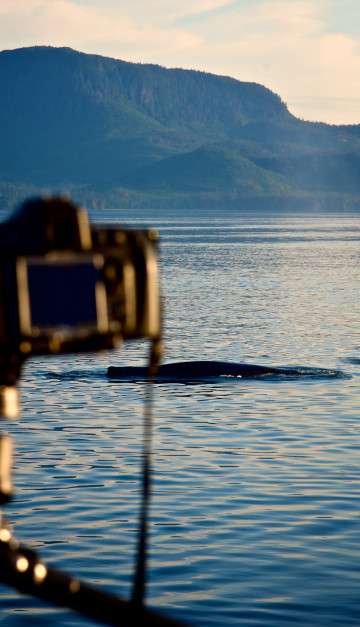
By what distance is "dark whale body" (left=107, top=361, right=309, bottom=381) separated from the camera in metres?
37.4

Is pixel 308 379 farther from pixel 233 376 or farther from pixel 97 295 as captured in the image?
pixel 97 295

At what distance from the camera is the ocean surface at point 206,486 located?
601 inches

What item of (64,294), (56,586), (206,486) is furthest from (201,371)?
(64,294)

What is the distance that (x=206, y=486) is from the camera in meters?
21.6

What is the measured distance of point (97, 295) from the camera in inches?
138

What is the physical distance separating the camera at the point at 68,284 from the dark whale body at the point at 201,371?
33.5 metres

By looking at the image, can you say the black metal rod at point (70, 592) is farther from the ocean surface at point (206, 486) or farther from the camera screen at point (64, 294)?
the ocean surface at point (206, 486)

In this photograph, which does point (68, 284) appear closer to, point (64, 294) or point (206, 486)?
point (64, 294)

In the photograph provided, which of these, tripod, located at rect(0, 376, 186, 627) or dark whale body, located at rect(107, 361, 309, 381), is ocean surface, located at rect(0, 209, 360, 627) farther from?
tripod, located at rect(0, 376, 186, 627)

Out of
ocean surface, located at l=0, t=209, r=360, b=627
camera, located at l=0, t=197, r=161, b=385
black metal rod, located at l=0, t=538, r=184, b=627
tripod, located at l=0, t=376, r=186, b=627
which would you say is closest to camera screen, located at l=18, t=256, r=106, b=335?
camera, located at l=0, t=197, r=161, b=385

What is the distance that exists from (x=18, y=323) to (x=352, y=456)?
2199 cm

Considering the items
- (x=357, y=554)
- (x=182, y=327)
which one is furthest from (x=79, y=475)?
(x=182, y=327)

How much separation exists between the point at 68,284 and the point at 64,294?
4 cm

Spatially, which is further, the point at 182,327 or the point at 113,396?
the point at 182,327
